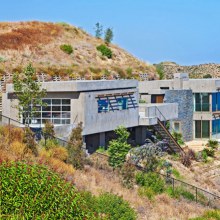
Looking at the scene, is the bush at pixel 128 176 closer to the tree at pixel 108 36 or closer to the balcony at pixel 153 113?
the balcony at pixel 153 113

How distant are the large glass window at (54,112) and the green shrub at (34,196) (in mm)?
18440

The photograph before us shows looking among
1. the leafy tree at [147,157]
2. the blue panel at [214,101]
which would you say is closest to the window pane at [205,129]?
the blue panel at [214,101]

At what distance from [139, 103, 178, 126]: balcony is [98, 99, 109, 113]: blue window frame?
384 centimetres

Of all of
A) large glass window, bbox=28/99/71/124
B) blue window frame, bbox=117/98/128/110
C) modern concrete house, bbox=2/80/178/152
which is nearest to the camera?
modern concrete house, bbox=2/80/178/152

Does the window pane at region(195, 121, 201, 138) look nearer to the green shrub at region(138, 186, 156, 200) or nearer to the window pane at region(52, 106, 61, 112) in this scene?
the window pane at region(52, 106, 61, 112)

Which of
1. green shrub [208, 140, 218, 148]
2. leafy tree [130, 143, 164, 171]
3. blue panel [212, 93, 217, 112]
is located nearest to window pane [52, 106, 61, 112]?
leafy tree [130, 143, 164, 171]

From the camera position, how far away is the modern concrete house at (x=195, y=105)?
4816cm

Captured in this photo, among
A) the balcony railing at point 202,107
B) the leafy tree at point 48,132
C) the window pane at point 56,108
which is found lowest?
the leafy tree at point 48,132

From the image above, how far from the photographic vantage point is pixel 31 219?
16.4 meters

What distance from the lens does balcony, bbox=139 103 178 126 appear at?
134ft

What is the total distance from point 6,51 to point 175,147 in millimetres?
29856

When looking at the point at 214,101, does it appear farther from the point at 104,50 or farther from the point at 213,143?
the point at 104,50

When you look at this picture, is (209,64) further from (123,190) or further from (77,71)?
(123,190)

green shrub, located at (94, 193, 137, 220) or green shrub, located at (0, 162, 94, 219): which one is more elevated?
green shrub, located at (0, 162, 94, 219)
